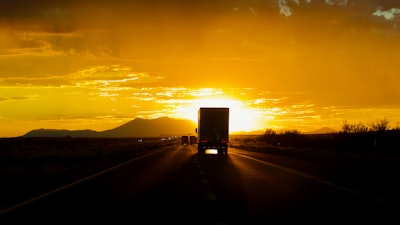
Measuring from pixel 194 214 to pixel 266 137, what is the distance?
124843 millimetres

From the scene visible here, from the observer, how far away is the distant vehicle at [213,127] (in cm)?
4884

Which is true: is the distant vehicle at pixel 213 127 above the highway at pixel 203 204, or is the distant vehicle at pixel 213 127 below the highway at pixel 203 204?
above

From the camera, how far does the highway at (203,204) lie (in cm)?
1152

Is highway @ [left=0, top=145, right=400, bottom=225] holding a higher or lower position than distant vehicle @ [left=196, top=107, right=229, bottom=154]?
lower

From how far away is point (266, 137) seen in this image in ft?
447

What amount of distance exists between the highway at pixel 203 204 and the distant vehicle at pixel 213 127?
91.2ft

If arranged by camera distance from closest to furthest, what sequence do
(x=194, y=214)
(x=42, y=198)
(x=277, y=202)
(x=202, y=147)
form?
(x=194, y=214)
(x=277, y=202)
(x=42, y=198)
(x=202, y=147)

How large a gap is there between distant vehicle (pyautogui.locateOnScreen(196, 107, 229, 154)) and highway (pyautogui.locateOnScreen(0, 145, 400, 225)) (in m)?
27.8

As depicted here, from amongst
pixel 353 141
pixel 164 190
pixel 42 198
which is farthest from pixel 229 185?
pixel 353 141

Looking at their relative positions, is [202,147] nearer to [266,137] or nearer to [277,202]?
[277,202]

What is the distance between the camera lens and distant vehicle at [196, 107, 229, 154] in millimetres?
48844

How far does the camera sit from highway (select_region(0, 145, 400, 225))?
37.8 feet

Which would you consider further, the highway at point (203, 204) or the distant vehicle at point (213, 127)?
the distant vehicle at point (213, 127)

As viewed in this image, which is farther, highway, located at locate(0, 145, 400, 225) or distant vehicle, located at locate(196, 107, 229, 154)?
distant vehicle, located at locate(196, 107, 229, 154)
